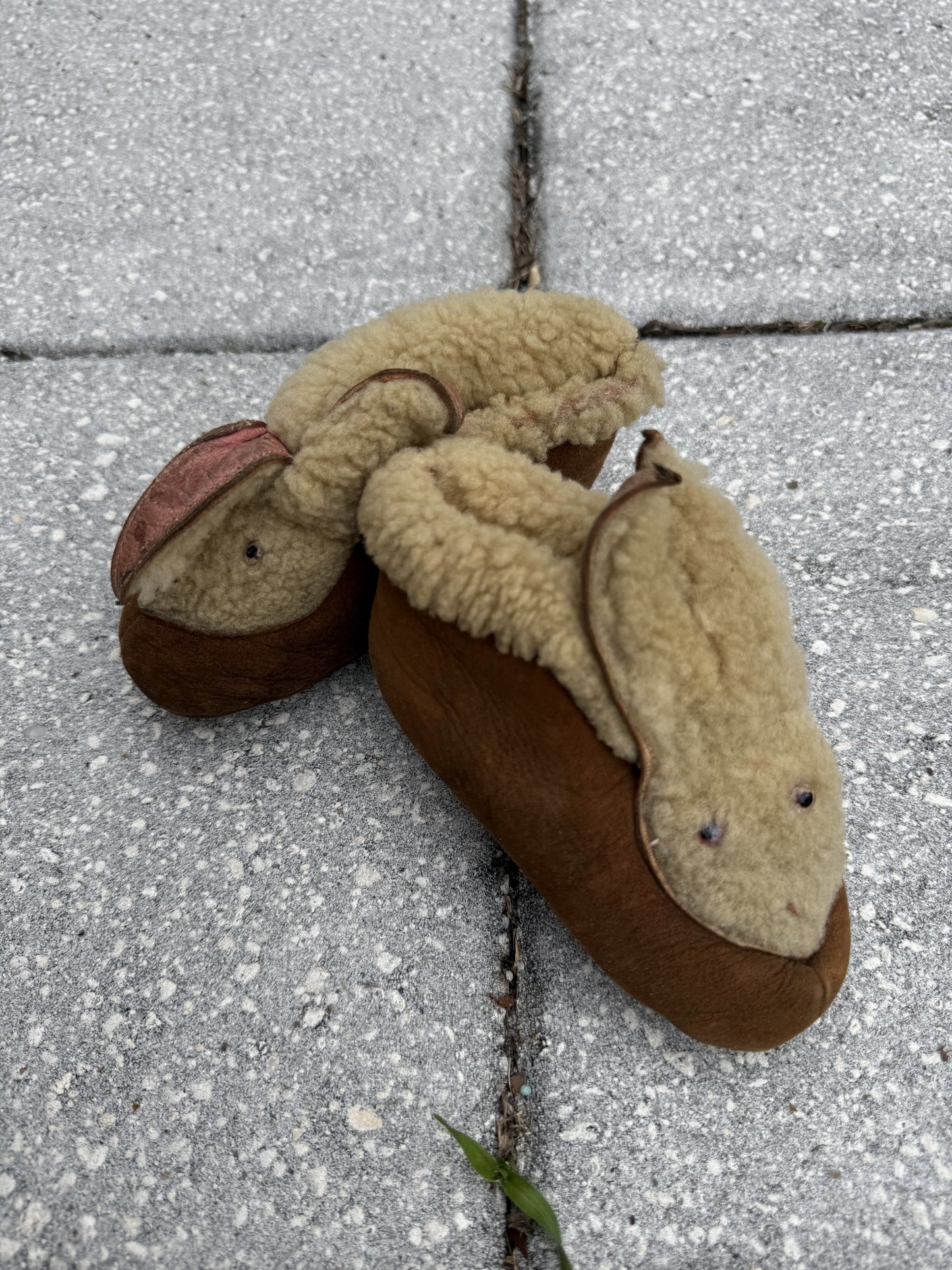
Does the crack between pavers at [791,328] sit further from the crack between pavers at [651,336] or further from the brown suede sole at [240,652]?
the brown suede sole at [240,652]

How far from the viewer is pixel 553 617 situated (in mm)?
861

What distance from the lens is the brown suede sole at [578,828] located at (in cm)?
91

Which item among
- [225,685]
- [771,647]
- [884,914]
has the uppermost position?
[771,647]

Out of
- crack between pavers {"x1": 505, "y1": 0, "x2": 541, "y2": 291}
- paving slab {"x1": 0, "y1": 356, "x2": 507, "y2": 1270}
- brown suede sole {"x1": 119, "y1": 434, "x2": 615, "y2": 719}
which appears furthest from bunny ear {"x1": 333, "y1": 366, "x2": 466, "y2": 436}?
crack between pavers {"x1": 505, "y1": 0, "x2": 541, "y2": 291}

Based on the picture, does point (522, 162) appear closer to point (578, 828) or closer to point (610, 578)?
point (610, 578)

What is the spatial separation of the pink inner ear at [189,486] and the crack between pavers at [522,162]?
3.12 feet

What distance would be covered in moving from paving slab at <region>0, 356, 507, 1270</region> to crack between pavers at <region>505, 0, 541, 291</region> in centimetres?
94

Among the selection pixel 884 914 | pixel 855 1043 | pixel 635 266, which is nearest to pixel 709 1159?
pixel 855 1043

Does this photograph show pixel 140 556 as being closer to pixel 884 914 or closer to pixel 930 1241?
pixel 884 914

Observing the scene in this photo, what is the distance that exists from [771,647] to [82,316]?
1.41m

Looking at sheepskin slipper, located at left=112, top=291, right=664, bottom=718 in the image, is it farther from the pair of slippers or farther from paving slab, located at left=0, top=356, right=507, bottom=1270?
paving slab, located at left=0, top=356, right=507, bottom=1270

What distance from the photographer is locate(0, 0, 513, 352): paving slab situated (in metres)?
1.77

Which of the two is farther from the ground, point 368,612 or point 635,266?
point 635,266

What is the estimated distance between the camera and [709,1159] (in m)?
1.06
